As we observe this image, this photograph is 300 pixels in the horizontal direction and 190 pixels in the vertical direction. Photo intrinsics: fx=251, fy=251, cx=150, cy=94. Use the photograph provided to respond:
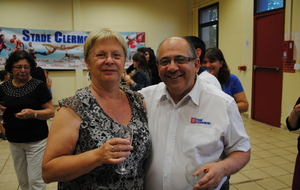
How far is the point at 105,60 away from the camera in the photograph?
1.37 m

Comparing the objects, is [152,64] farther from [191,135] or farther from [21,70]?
[191,135]

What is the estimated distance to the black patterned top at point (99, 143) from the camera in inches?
49.9

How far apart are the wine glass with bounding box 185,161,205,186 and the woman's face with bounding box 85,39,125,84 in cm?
62

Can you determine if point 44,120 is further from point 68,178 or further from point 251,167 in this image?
point 251,167

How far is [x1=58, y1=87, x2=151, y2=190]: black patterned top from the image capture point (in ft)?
4.16

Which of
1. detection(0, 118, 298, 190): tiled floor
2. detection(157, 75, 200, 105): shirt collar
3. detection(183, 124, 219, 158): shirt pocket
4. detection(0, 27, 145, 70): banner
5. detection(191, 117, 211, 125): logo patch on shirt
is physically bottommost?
detection(0, 118, 298, 190): tiled floor

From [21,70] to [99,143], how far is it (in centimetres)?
158

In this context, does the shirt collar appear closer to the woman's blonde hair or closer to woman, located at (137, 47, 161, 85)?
the woman's blonde hair

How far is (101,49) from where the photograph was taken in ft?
4.49

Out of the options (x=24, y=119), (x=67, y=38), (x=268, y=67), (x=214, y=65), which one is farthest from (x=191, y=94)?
(x=67, y=38)

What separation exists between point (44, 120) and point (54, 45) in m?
6.00

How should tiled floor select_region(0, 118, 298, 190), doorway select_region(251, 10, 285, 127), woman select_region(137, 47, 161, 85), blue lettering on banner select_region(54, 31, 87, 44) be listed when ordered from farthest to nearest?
1. blue lettering on banner select_region(54, 31, 87, 44)
2. doorway select_region(251, 10, 285, 127)
3. woman select_region(137, 47, 161, 85)
4. tiled floor select_region(0, 118, 298, 190)

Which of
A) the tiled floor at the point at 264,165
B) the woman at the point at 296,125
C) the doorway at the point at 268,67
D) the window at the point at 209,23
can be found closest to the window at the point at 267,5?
the doorway at the point at 268,67

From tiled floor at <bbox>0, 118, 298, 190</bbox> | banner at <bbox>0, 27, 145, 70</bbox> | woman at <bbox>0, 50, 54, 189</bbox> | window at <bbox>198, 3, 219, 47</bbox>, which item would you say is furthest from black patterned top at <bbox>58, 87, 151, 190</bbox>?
window at <bbox>198, 3, 219, 47</bbox>
